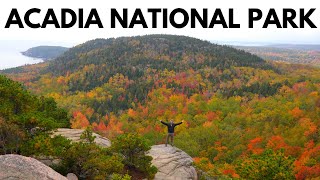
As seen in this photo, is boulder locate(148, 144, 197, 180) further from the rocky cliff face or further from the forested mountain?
the forested mountain

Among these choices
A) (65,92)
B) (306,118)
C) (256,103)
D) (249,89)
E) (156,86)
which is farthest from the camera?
(65,92)

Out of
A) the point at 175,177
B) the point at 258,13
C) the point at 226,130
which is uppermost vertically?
the point at 258,13

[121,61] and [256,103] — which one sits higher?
[121,61]

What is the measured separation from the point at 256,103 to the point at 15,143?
97229mm

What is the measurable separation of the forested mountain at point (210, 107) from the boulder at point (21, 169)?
14155 millimetres

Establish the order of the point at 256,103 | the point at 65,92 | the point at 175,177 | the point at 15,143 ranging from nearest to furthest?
the point at 15,143, the point at 175,177, the point at 256,103, the point at 65,92

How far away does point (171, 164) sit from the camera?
2861cm

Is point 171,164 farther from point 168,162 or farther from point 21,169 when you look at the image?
point 21,169

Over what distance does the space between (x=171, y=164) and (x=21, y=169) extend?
607 inches

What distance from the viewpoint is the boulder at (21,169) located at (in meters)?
15.1

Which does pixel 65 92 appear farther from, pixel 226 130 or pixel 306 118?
pixel 306 118

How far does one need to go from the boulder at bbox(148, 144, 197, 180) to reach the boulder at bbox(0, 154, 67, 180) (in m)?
11.9

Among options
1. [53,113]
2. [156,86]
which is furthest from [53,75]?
[53,113]

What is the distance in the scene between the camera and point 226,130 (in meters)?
85.7
